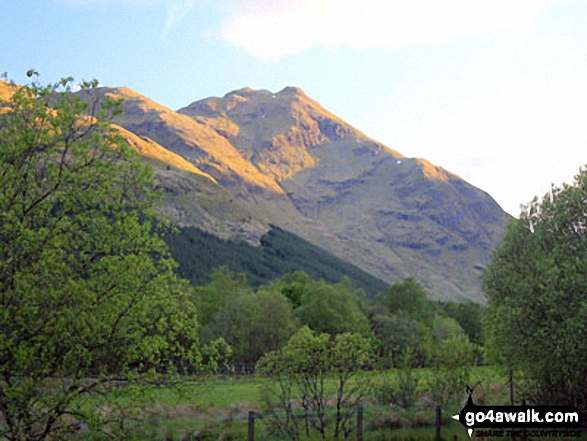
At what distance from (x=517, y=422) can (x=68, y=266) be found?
65.5 feet

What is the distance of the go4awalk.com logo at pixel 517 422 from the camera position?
84.0 ft

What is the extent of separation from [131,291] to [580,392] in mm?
25097

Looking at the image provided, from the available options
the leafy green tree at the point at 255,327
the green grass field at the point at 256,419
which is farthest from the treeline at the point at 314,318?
the green grass field at the point at 256,419

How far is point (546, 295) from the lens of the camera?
2748cm

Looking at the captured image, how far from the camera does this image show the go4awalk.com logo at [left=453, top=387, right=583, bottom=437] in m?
25.6

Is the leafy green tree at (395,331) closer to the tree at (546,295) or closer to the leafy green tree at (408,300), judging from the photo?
the leafy green tree at (408,300)

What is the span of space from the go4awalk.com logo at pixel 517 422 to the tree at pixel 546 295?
233cm

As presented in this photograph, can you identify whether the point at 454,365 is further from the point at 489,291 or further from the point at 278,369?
the point at 278,369

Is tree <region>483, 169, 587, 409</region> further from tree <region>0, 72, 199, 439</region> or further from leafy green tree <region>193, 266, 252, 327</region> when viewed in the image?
leafy green tree <region>193, 266, 252, 327</region>

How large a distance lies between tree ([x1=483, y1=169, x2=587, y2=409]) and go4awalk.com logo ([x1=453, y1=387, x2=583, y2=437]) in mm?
2333

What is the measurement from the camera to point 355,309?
104 meters

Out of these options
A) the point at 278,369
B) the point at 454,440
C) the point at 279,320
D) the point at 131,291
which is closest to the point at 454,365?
the point at 454,440

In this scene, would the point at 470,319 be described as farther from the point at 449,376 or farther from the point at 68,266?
the point at 68,266

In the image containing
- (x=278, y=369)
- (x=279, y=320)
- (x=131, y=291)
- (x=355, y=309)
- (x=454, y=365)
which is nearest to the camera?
(x=131, y=291)
